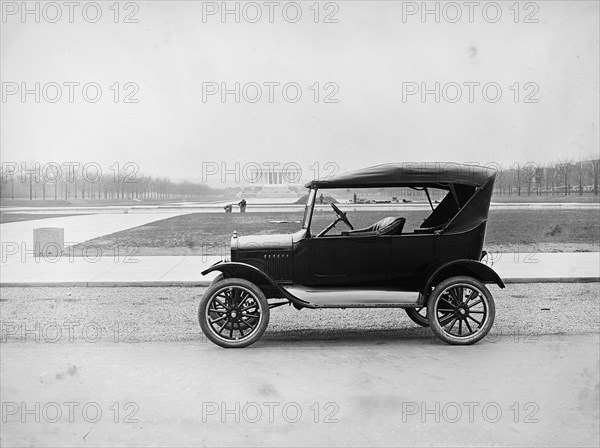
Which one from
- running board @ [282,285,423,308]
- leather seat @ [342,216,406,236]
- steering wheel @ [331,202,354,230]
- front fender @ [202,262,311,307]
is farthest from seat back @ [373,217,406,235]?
front fender @ [202,262,311,307]

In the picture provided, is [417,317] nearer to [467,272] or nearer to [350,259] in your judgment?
[467,272]

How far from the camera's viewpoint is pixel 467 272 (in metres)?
Answer: 5.26

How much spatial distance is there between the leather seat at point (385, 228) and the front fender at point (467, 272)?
0.48 metres

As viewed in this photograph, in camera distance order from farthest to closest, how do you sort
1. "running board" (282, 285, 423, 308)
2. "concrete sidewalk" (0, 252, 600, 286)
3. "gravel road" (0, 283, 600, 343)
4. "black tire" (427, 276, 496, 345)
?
"concrete sidewalk" (0, 252, 600, 286)
"gravel road" (0, 283, 600, 343)
"black tire" (427, 276, 496, 345)
"running board" (282, 285, 423, 308)

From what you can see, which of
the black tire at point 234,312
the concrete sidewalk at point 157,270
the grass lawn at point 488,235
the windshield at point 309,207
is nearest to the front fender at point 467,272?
the windshield at point 309,207

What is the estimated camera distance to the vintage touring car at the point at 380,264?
4.93 m

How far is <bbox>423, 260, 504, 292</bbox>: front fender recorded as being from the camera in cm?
504

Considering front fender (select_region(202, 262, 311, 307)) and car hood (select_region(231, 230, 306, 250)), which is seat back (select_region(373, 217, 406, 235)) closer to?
car hood (select_region(231, 230, 306, 250))

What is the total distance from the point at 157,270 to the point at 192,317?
3538 millimetres

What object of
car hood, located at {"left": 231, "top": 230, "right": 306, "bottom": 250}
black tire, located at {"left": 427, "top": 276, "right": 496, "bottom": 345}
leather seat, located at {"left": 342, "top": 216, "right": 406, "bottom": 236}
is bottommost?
black tire, located at {"left": 427, "top": 276, "right": 496, "bottom": 345}

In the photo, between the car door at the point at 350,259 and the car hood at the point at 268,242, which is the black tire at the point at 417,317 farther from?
the car hood at the point at 268,242

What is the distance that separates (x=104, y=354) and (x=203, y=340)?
2.96 feet

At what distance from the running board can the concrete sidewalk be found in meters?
3.98

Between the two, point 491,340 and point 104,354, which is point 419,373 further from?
point 104,354
